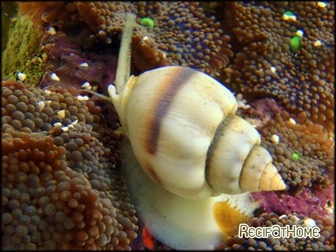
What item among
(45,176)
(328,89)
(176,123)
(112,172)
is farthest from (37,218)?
Answer: (328,89)

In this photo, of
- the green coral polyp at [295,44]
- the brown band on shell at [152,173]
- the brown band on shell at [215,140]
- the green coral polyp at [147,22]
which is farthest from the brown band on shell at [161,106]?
the green coral polyp at [295,44]

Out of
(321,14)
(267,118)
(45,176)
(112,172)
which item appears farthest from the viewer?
(321,14)

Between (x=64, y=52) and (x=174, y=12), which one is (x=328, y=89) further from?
(x=64, y=52)

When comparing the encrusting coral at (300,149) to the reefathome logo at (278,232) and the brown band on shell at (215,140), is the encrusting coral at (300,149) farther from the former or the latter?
the brown band on shell at (215,140)

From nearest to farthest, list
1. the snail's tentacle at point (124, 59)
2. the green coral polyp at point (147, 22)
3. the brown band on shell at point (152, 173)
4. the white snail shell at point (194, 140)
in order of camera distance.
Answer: the white snail shell at point (194, 140) < the brown band on shell at point (152, 173) < the snail's tentacle at point (124, 59) < the green coral polyp at point (147, 22)

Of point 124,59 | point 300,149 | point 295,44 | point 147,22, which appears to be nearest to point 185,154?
point 124,59

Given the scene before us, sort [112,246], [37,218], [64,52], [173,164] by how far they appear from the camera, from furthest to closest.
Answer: [64,52], [173,164], [112,246], [37,218]

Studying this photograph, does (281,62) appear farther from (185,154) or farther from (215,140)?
(185,154)

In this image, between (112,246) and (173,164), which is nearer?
(112,246)
